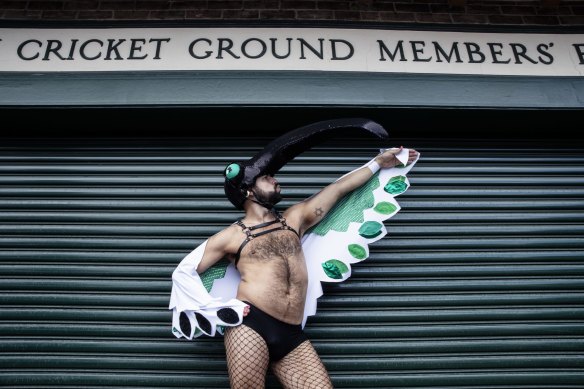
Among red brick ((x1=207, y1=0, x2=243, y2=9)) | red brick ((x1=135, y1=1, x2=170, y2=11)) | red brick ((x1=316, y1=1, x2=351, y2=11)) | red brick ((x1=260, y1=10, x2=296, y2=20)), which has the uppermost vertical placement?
red brick ((x1=135, y1=1, x2=170, y2=11))

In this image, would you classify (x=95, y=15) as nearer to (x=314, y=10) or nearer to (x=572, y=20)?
(x=314, y=10)

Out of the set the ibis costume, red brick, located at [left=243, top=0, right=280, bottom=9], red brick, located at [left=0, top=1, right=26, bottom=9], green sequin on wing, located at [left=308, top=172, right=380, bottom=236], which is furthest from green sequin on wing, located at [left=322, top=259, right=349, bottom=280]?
red brick, located at [left=0, top=1, right=26, bottom=9]

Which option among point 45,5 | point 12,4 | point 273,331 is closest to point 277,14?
point 45,5

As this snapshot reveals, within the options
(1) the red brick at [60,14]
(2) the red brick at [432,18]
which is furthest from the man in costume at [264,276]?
(1) the red brick at [60,14]

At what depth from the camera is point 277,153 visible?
397 centimetres

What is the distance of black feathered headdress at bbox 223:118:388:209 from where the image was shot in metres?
3.83

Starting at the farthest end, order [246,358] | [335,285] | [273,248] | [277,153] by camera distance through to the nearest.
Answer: [335,285] < [277,153] < [273,248] < [246,358]

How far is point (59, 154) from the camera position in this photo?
16.3 feet

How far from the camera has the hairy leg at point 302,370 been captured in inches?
133

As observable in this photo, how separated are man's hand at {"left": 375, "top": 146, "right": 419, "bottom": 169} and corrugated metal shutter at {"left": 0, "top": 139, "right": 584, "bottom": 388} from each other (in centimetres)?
63

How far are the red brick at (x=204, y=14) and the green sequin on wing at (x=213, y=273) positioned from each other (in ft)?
8.87

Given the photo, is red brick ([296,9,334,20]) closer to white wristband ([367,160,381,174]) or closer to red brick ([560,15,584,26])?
white wristband ([367,160,381,174])

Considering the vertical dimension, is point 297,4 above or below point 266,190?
above

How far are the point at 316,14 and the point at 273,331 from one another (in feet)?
11.0
